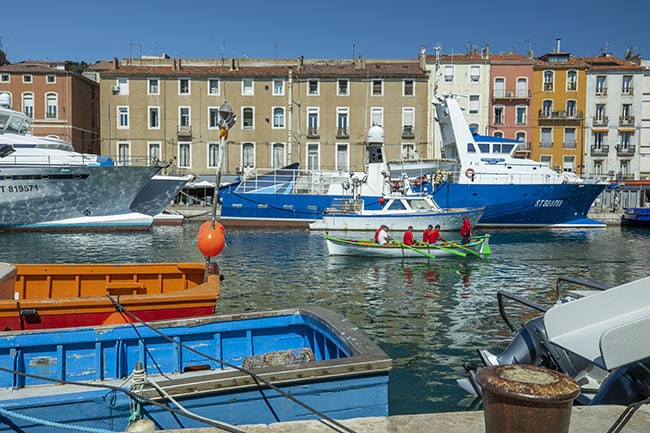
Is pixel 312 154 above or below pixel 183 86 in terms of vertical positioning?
below

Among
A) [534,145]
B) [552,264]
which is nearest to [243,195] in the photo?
[552,264]

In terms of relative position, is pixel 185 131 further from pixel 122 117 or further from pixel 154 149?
pixel 122 117

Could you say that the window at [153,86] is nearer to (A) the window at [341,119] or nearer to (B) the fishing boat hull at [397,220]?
(A) the window at [341,119]

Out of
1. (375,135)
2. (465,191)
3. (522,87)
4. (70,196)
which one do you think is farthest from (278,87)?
(70,196)

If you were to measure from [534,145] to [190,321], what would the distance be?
172 feet

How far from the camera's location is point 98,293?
39.9ft

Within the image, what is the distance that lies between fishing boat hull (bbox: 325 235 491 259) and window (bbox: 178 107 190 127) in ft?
107

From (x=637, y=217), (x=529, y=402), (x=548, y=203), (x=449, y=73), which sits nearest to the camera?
(x=529, y=402)

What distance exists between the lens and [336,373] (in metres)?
5.99

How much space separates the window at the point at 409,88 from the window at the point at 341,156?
7.12 metres

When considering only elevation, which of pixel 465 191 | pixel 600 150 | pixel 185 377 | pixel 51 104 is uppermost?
pixel 51 104

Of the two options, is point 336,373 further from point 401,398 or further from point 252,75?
point 252,75

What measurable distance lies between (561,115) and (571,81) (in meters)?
3.60

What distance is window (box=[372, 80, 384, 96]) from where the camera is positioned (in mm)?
52056
